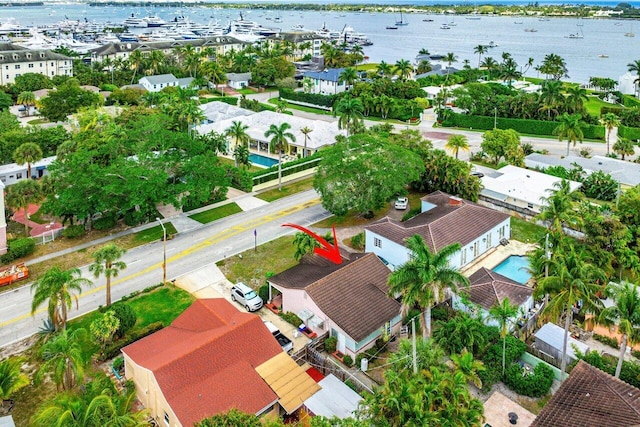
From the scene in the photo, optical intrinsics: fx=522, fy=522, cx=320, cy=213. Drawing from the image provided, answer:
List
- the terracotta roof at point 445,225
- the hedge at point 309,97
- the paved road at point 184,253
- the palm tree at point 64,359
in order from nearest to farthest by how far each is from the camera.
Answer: the palm tree at point 64,359, the paved road at point 184,253, the terracotta roof at point 445,225, the hedge at point 309,97

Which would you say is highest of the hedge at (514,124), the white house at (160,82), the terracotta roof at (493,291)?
the white house at (160,82)

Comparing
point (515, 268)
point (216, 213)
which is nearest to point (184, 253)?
point (216, 213)

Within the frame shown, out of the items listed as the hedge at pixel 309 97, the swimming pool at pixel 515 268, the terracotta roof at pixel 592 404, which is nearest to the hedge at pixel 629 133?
the hedge at pixel 309 97

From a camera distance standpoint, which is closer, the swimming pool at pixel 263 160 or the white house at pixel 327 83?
the swimming pool at pixel 263 160

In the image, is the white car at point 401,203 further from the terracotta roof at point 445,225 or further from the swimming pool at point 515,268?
the swimming pool at point 515,268

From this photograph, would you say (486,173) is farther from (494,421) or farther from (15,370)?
(15,370)

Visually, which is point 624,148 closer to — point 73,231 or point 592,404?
point 592,404

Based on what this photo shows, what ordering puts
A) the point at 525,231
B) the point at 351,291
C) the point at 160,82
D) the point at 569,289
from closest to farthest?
the point at 569,289 → the point at 351,291 → the point at 525,231 → the point at 160,82
